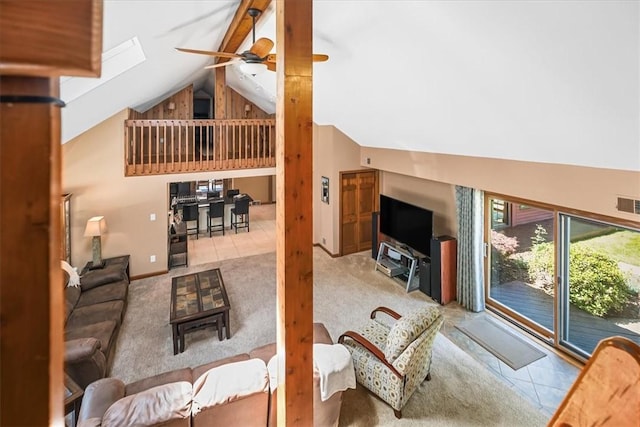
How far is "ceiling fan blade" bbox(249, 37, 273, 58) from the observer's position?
3680 millimetres

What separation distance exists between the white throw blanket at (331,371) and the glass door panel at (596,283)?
3278 mm

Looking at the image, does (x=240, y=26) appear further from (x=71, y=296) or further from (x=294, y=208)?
A: (x=71, y=296)

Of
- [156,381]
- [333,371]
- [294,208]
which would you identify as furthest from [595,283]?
[156,381]

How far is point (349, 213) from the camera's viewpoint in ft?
27.1

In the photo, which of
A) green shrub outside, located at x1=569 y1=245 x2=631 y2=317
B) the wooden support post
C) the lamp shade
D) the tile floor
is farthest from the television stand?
the wooden support post

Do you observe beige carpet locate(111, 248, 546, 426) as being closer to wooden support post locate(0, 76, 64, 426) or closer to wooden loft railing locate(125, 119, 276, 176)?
wooden loft railing locate(125, 119, 276, 176)

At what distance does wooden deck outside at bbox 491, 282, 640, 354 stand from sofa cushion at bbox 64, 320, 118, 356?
5.62 metres

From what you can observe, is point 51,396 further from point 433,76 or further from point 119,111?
point 119,111

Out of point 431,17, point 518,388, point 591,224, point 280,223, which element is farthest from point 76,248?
point 591,224

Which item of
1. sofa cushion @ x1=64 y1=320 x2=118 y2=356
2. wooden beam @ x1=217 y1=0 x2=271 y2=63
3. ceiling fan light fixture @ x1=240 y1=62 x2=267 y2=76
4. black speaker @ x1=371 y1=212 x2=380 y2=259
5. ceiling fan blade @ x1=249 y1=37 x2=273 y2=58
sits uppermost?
wooden beam @ x1=217 y1=0 x2=271 y2=63

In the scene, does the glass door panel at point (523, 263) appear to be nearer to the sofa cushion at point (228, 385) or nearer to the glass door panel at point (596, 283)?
the glass door panel at point (596, 283)

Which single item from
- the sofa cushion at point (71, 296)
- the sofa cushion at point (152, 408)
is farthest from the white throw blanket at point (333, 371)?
the sofa cushion at point (71, 296)

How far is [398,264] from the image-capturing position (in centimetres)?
703

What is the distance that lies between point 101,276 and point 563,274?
6964 millimetres
